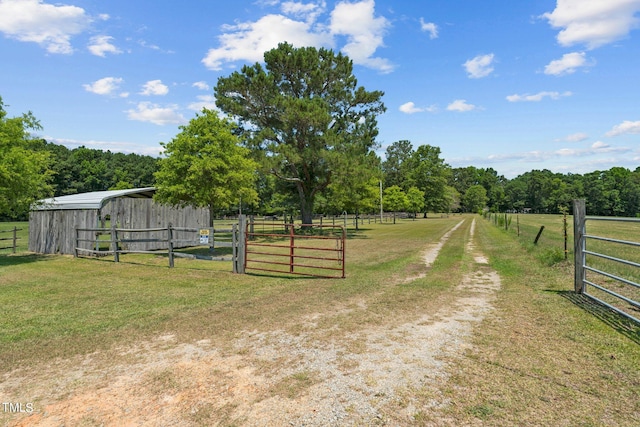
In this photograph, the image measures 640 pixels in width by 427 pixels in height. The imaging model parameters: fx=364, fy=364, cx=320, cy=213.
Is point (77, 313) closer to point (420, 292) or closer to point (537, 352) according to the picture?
point (420, 292)

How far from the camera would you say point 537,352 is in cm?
439

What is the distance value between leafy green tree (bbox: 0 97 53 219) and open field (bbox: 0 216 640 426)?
582 cm

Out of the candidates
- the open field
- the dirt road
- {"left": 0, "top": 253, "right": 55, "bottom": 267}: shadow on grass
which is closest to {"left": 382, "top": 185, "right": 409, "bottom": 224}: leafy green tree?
{"left": 0, "top": 253, "right": 55, "bottom": 267}: shadow on grass

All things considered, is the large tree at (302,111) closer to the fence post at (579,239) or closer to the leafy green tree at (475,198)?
the fence post at (579,239)

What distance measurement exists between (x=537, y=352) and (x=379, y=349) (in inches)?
74.2

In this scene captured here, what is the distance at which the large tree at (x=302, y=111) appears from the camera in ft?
76.5

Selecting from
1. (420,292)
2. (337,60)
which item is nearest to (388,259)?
(420,292)

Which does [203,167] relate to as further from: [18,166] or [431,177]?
[431,177]

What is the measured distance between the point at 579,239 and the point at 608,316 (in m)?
1.97

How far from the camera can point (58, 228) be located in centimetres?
1636

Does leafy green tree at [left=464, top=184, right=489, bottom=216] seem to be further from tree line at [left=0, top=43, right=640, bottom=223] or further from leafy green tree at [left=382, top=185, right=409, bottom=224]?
tree line at [left=0, top=43, right=640, bottom=223]

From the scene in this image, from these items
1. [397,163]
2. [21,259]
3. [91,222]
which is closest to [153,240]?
[91,222]

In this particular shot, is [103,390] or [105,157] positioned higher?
[105,157]

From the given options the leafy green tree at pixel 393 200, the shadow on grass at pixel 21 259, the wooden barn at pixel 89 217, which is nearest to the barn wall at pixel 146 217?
the wooden barn at pixel 89 217
